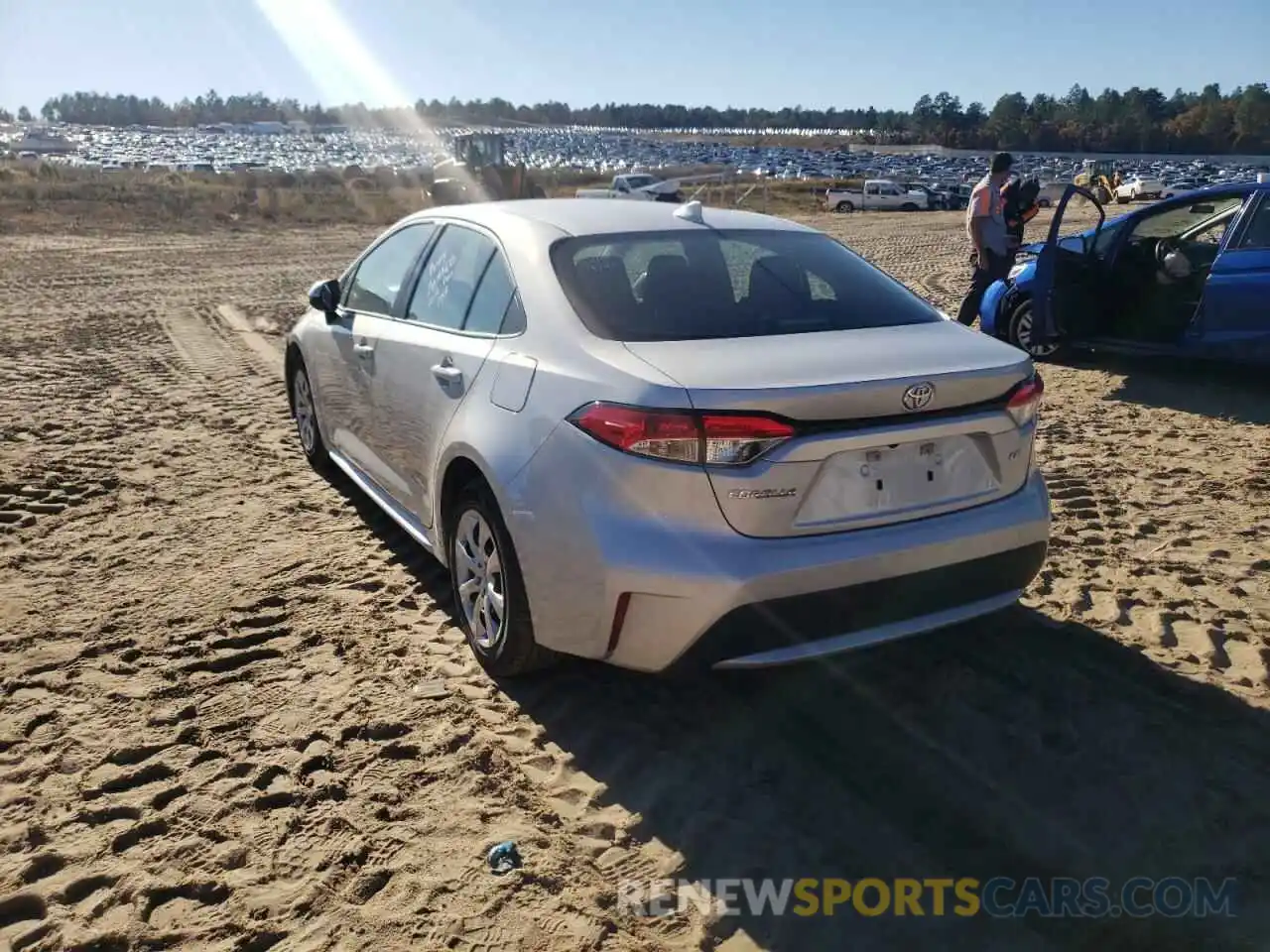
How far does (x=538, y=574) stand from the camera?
3105 mm

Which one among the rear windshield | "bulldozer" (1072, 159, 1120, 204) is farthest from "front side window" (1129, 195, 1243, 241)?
the rear windshield

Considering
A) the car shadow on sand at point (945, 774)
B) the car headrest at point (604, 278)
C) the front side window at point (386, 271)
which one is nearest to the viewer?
the car shadow on sand at point (945, 774)

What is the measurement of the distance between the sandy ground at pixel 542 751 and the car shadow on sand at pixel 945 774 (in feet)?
0.03

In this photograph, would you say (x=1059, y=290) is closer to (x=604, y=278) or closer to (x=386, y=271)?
(x=386, y=271)

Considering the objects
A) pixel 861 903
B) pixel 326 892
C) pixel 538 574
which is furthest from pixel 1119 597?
pixel 326 892

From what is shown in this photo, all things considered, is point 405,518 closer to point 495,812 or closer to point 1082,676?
point 495,812

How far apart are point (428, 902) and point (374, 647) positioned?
1469mm

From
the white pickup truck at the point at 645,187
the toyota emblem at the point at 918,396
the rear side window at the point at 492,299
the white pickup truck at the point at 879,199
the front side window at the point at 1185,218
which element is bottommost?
the white pickup truck at the point at 879,199

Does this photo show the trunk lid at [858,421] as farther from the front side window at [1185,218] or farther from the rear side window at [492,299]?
the front side window at [1185,218]

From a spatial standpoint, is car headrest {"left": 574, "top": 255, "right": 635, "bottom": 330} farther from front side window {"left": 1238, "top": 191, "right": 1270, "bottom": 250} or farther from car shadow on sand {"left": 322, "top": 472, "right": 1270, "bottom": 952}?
front side window {"left": 1238, "top": 191, "right": 1270, "bottom": 250}

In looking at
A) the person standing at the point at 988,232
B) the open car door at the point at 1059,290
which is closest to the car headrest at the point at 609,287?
the open car door at the point at 1059,290

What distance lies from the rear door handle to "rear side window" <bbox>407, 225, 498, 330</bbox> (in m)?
0.18

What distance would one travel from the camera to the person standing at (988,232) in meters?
8.95

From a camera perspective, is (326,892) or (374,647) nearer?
(326,892)
